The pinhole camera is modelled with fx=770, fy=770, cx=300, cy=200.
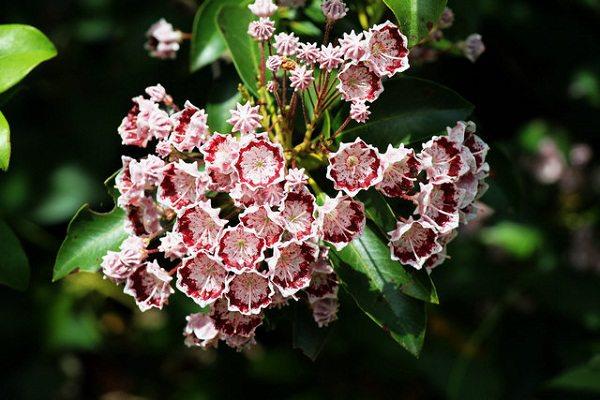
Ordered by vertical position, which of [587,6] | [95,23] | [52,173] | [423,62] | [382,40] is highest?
[382,40]

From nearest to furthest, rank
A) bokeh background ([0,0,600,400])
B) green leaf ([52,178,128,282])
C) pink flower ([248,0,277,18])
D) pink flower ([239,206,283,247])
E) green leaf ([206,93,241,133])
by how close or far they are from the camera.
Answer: pink flower ([239,206,283,247])
pink flower ([248,0,277,18])
green leaf ([52,178,128,282])
green leaf ([206,93,241,133])
bokeh background ([0,0,600,400])

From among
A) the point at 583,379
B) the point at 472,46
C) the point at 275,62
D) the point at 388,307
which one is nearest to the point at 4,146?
the point at 275,62

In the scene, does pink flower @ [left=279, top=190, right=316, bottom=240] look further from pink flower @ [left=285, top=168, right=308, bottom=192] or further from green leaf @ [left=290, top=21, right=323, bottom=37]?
green leaf @ [left=290, top=21, right=323, bottom=37]

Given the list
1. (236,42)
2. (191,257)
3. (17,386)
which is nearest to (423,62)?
(236,42)

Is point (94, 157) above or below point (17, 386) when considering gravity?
above

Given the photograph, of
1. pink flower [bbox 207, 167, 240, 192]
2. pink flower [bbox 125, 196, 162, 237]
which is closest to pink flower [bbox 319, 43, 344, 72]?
pink flower [bbox 207, 167, 240, 192]

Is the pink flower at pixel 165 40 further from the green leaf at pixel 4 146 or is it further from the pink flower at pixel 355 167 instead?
the pink flower at pixel 355 167

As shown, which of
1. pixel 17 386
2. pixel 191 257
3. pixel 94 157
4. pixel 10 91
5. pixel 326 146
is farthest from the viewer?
pixel 17 386

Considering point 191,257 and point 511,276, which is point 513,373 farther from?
point 191,257

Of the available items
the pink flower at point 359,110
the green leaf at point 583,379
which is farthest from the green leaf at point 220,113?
the green leaf at point 583,379
